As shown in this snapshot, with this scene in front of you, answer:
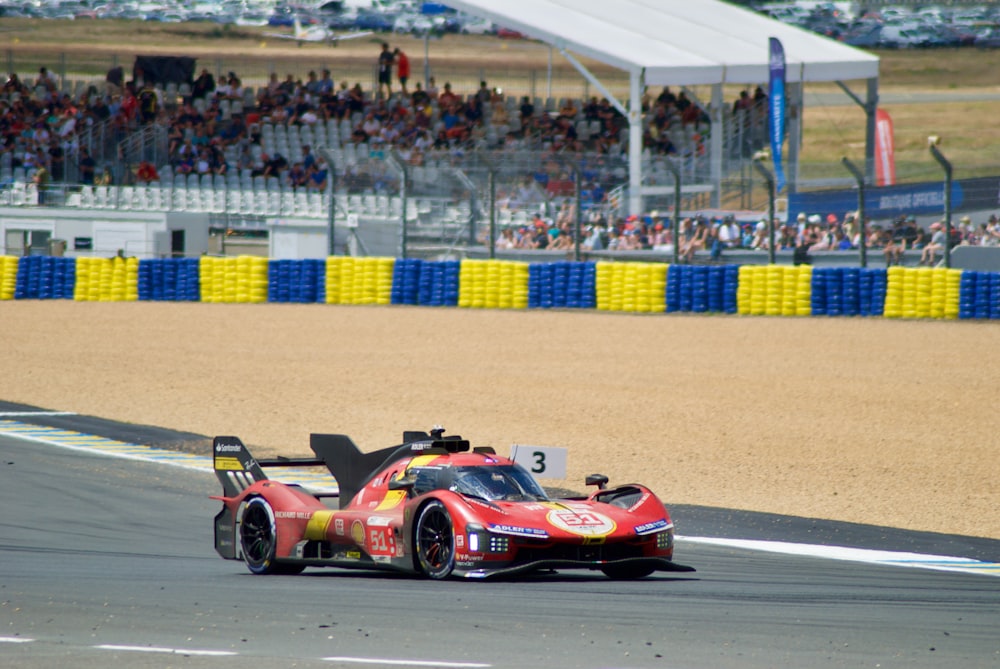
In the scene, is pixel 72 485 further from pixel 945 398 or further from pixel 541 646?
pixel 945 398

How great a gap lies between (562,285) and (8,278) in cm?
1338

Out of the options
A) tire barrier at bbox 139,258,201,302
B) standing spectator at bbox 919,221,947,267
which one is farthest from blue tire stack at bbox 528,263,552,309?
tire barrier at bbox 139,258,201,302

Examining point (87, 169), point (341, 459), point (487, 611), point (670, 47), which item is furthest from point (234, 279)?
point (487, 611)

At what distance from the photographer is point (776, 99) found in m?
35.0

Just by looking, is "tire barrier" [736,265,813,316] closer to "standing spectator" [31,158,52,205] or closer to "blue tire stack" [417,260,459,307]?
"blue tire stack" [417,260,459,307]

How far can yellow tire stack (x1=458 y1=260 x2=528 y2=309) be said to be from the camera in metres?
29.6

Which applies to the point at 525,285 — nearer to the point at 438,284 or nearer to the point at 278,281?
the point at 438,284

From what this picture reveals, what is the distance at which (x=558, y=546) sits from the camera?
28.6ft

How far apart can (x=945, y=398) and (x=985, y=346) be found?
14.8ft

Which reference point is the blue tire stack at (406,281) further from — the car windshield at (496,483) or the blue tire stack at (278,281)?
the car windshield at (496,483)

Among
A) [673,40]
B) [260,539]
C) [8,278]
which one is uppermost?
[673,40]

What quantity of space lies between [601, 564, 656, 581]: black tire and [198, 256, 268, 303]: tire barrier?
23.4m

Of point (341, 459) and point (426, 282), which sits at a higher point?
point (426, 282)

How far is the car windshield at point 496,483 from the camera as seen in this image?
9117 mm
